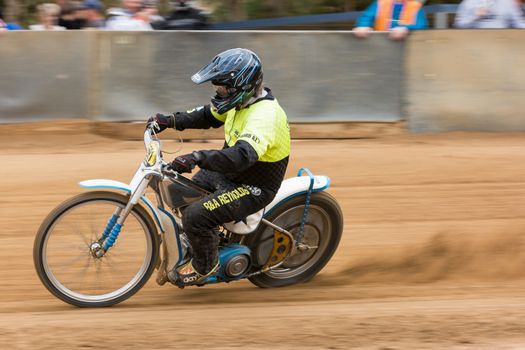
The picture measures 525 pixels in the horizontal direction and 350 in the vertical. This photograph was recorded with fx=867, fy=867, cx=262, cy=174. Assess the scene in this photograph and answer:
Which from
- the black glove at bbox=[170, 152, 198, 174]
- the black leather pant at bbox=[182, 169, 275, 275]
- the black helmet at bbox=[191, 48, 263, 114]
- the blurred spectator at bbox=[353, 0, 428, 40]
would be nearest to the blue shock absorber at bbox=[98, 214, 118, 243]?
the black leather pant at bbox=[182, 169, 275, 275]

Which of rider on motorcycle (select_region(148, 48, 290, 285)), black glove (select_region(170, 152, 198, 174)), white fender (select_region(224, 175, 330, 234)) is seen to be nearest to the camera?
black glove (select_region(170, 152, 198, 174))

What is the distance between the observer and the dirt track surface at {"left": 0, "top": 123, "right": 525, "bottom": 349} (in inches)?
211

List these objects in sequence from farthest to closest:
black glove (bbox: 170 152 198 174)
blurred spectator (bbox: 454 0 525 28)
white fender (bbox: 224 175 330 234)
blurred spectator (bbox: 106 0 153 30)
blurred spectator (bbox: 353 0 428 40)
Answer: blurred spectator (bbox: 454 0 525 28) → blurred spectator (bbox: 353 0 428 40) → blurred spectator (bbox: 106 0 153 30) → white fender (bbox: 224 175 330 234) → black glove (bbox: 170 152 198 174)

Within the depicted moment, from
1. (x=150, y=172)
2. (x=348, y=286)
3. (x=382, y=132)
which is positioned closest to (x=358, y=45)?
(x=382, y=132)

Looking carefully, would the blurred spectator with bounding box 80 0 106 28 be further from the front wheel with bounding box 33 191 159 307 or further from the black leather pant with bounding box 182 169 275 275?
the front wheel with bounding box 33 191 159 307

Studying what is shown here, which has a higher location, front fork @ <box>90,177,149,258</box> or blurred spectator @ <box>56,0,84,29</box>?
blurred spectator @ <box>56,0,84,29</box>

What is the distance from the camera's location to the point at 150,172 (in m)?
5.73

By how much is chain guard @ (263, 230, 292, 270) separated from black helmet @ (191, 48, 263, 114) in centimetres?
114

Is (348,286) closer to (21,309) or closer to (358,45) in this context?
(21,309)

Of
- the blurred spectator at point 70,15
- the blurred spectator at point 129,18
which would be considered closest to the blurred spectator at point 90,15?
the blurred spectator at point 70,15

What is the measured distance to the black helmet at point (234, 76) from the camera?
5.61 metres

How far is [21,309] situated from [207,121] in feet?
6.06

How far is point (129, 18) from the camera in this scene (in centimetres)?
1116

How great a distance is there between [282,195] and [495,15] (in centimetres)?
634
